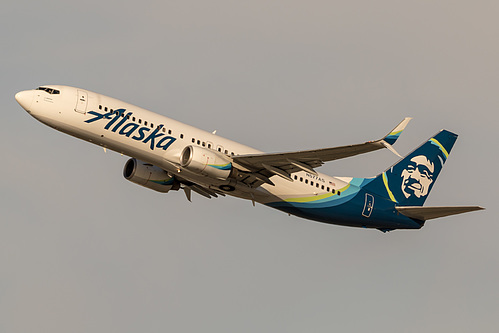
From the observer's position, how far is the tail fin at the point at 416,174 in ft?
195

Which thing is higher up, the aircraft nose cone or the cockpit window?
the cockpit window

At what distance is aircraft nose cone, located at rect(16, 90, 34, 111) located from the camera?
161 ft

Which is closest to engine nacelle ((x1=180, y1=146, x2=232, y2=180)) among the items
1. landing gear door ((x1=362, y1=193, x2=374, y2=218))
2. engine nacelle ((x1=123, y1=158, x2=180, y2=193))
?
engine nacelle ((x1=123, y1=158, x2=180, y2=193))

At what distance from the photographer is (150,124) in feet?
163

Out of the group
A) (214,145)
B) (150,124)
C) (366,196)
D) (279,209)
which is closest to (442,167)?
(366,196)

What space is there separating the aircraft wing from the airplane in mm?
57

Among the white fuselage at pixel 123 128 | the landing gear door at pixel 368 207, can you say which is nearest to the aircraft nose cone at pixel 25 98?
the white fuselage at pixel 123 128

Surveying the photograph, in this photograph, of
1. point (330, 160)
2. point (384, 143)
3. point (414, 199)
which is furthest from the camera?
point (414, 199)

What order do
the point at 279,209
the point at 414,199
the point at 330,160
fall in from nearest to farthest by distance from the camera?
the point at 330,160, the point at 279,209, the point at 414,199

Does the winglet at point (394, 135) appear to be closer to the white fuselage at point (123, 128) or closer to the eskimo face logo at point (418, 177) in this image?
the white fuselage at point (123, 128)

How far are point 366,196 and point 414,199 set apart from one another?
5.29m

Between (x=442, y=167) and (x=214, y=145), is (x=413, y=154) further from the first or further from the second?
(x=214, y=145)

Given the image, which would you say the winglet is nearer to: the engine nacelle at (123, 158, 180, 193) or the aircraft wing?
the aircraft wing

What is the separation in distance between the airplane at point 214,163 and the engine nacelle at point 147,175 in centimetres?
7
